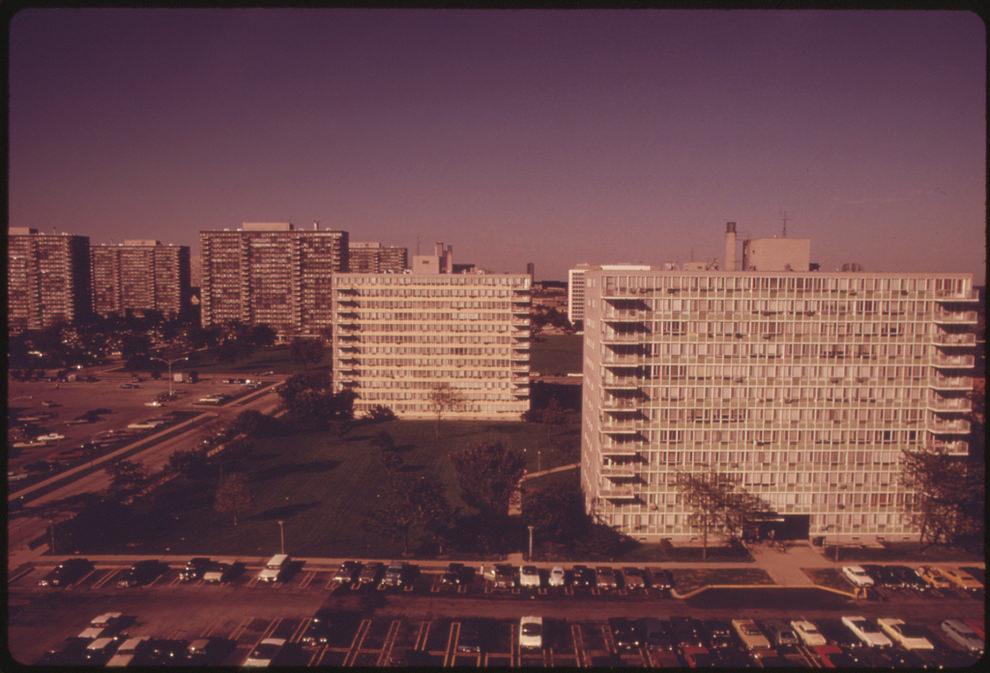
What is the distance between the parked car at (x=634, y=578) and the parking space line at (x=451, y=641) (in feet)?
15.6

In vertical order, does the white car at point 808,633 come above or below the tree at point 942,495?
below

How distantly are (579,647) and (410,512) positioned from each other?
686 cm

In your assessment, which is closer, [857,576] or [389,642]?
[389,642]

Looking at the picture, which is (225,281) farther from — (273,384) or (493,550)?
(493,550)

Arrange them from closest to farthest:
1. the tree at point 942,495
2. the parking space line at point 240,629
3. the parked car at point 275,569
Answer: the parking space line at point 240,629 < the parked car at point 275,569 < the tree at point 942,495

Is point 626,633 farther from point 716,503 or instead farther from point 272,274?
point 272,274

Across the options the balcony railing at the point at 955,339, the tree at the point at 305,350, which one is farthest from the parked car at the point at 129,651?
the tree at the point at 305,350

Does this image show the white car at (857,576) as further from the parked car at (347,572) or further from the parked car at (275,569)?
the parked car at (275,569)

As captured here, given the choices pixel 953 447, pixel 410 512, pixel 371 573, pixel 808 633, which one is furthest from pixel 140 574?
pixel 953 447

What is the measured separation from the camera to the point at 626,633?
41.5 ft

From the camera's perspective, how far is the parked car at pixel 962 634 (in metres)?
12.2

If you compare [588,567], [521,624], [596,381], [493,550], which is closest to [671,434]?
[596,381]

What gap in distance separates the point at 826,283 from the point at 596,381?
753 centimetres

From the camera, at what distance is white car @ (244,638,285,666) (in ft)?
38.2
